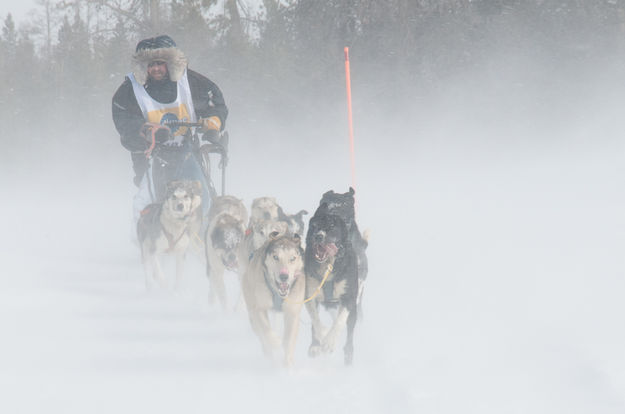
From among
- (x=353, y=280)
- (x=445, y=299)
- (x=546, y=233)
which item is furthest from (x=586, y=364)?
(x=546, y=233)

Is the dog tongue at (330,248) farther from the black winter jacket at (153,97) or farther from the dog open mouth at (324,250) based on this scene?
the black winter jacket at (153,97)

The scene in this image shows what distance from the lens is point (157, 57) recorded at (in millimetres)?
6734

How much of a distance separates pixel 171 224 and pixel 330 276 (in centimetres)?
283

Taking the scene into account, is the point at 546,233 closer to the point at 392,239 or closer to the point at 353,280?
the point at 392,239

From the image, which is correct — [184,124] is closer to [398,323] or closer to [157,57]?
[157,57]

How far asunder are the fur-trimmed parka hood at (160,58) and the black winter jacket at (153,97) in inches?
3.7

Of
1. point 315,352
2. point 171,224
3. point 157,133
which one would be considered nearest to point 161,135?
point 157,133

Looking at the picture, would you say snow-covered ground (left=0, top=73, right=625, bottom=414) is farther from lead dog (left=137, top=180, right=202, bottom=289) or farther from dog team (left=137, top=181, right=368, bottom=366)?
lead dog (left=137, top=180, right=202, bottom=289)

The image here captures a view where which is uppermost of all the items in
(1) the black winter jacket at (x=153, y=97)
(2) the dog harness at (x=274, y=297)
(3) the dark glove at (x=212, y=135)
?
(1) the black winter jacket at (x=153, y=97)

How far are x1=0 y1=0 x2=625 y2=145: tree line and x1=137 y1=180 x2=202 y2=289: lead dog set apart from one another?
449 inches

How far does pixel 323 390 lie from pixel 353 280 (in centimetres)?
81

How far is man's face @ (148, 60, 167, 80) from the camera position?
6785 millimetres

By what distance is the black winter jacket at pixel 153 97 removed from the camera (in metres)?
6.71

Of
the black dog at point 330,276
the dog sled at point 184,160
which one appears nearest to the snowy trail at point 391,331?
the black dog at point 330,276
